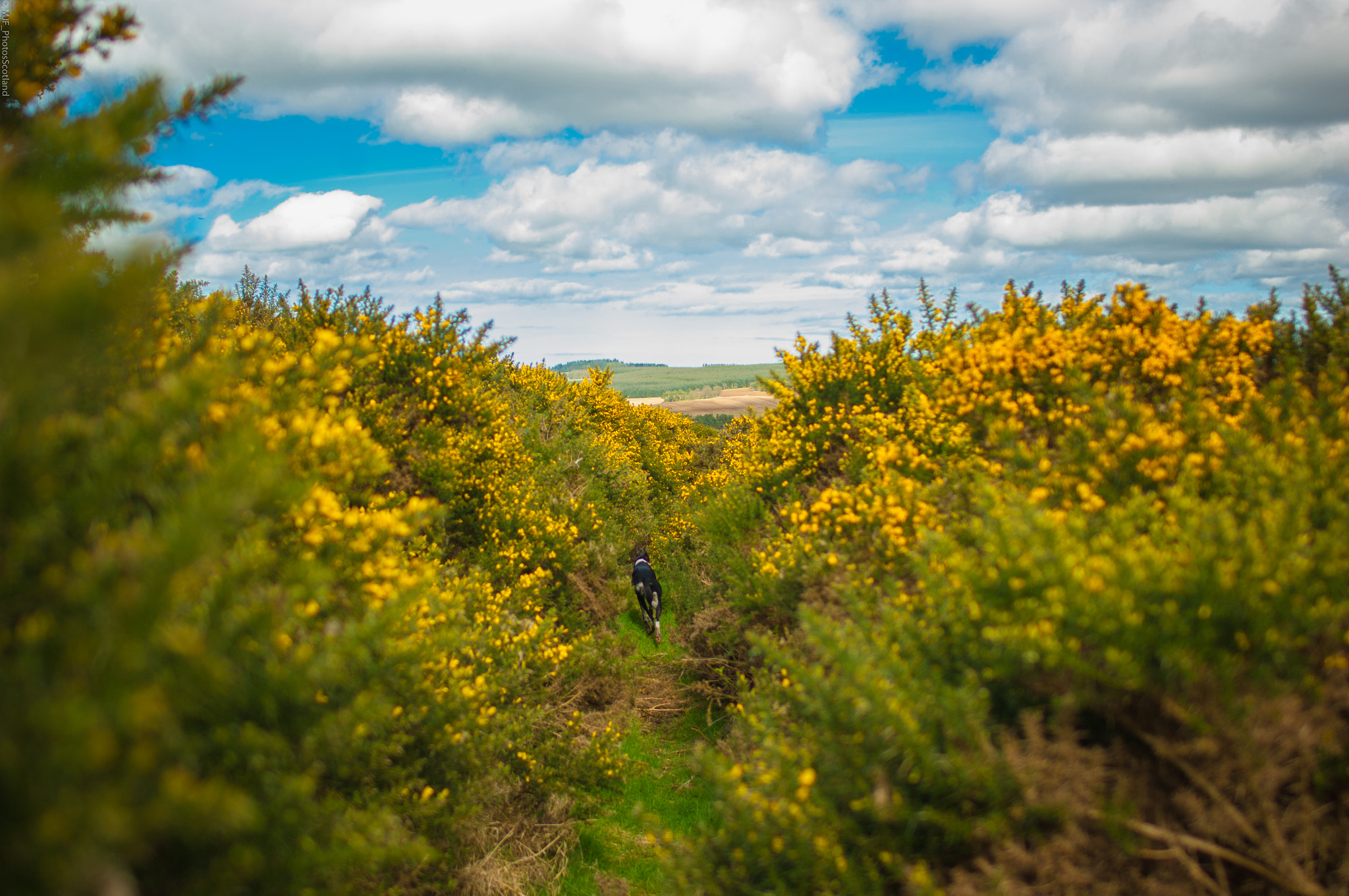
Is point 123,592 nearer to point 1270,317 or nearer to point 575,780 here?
point 575,780

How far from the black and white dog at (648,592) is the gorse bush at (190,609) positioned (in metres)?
8.23

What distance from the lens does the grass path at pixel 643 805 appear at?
8086mm

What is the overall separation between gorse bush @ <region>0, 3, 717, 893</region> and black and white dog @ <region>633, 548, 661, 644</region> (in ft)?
27.0

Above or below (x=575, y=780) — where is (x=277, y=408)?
above

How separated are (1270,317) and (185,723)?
34.5 ft

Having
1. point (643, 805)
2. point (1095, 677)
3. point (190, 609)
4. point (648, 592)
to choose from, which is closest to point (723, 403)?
point (648, 592)

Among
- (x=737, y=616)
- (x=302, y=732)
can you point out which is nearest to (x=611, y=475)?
(x=737, y=616)

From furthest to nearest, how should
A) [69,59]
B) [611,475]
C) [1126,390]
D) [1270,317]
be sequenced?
[611,475], [1270,317], [1126,390], [69,59]

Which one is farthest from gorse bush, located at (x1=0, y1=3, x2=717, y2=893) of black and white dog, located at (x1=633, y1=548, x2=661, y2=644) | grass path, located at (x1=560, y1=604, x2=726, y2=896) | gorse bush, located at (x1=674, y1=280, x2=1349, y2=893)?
black and white dog, located at (x1=633, y1=548, x2=661, y2=644)

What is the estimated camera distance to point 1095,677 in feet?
12.7

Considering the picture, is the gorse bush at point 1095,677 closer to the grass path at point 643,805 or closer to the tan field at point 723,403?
the grass path at point 643,805

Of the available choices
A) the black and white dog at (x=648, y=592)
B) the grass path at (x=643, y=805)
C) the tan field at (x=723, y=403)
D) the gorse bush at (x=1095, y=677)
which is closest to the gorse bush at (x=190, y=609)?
the grass path at (x=643, y=805)

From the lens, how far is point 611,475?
1986 centimetres

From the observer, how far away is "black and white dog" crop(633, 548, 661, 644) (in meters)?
16.6
